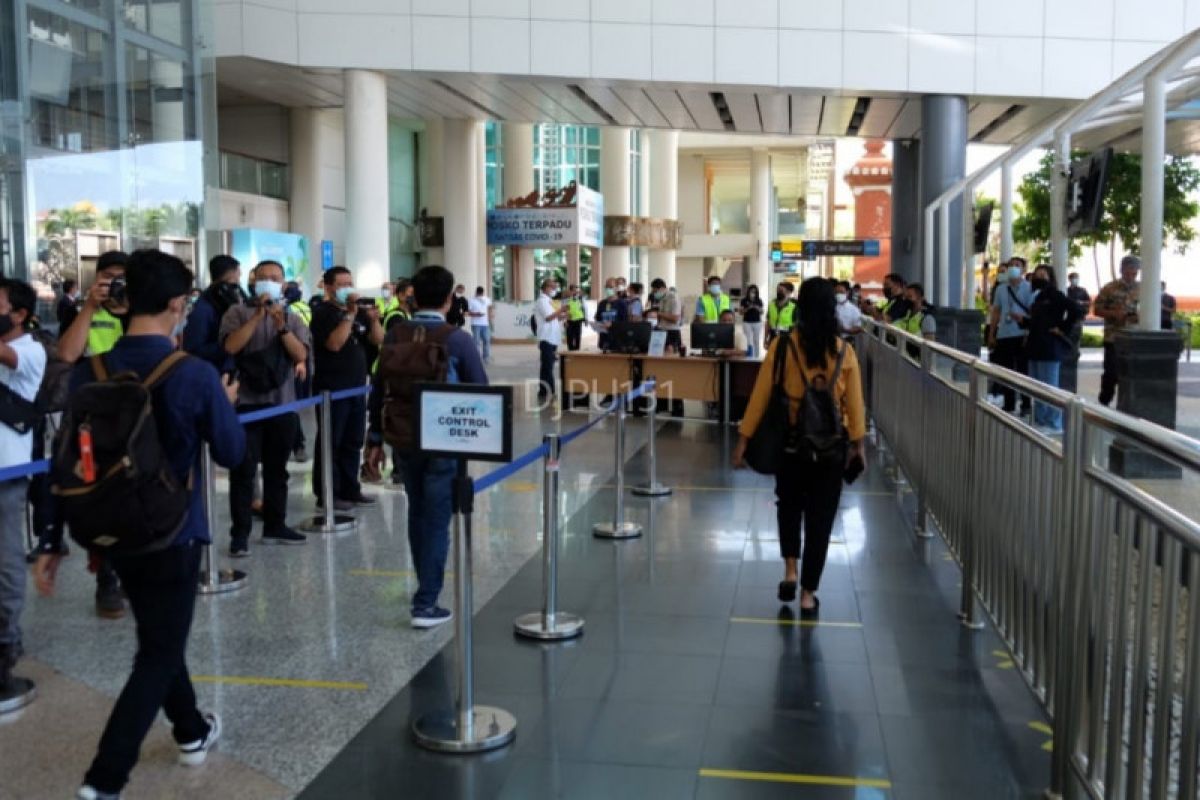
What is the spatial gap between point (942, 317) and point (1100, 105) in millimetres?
6901

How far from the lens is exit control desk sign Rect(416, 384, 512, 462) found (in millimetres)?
4934

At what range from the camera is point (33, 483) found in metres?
7.09

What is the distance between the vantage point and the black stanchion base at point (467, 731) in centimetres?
452

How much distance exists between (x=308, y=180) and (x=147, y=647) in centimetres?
2875

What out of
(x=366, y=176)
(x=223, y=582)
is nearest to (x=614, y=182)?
(x=366, y=176)

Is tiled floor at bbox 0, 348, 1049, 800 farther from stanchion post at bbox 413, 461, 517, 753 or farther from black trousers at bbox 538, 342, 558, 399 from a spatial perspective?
black trousers at bbox 538, 342, 558, 399

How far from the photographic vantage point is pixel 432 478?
602cm

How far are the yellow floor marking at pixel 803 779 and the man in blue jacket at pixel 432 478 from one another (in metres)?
2.27

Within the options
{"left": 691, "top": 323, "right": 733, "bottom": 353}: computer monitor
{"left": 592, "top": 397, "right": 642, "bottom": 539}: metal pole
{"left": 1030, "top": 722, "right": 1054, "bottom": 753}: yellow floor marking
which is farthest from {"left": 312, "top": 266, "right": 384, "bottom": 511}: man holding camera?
{"left": 691, "top": 323, "right": 733, "bottom": 353}: computer monitor

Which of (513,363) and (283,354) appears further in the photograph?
(513,363)

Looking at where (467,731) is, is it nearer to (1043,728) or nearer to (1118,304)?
(1043,728)

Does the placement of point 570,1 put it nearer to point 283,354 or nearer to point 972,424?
point 283,354

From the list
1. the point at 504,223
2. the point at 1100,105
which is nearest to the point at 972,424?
the point at 1100,105

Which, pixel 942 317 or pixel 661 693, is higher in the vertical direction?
pixel 942 317
